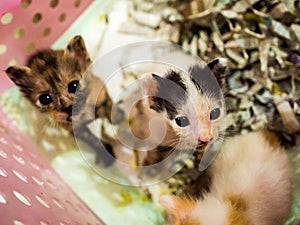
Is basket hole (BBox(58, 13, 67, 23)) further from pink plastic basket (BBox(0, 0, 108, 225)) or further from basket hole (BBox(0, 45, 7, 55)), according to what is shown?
basket hole (BBox(0, 45, 7, 55))

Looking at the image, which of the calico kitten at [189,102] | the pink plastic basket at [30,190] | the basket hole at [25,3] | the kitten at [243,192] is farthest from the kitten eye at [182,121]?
the basket hole at [25,3]

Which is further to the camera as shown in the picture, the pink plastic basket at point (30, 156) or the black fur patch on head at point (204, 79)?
the black fur patch on head at point (204, 79)

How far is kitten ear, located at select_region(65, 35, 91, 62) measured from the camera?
1091 millimetres

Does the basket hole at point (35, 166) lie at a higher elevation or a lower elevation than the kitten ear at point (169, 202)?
lower

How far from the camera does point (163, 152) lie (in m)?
1.17

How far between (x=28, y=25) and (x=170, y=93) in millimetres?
298

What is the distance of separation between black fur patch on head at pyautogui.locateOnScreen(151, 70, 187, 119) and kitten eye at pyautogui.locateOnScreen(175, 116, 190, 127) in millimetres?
11

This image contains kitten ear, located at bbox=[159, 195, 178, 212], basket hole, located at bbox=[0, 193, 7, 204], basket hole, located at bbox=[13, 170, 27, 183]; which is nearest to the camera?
basket hole, located at bbox=[0, 193, 7, 204]

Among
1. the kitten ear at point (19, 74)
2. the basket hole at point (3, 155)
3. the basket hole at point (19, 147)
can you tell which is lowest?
the basket hole at point (3, 155)

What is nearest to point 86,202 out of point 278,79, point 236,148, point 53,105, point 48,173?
point 48,173

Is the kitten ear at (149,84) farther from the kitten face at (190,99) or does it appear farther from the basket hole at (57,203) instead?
the basket hole at (57,203)

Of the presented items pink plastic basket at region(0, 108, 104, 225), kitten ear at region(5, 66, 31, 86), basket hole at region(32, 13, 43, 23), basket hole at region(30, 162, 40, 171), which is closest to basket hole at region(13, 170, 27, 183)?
pink plastic basket at region(0, 108, 104, 225)

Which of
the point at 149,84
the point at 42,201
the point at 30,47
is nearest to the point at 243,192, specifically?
the point at 149,84

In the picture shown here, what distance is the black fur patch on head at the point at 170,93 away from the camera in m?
1.03
